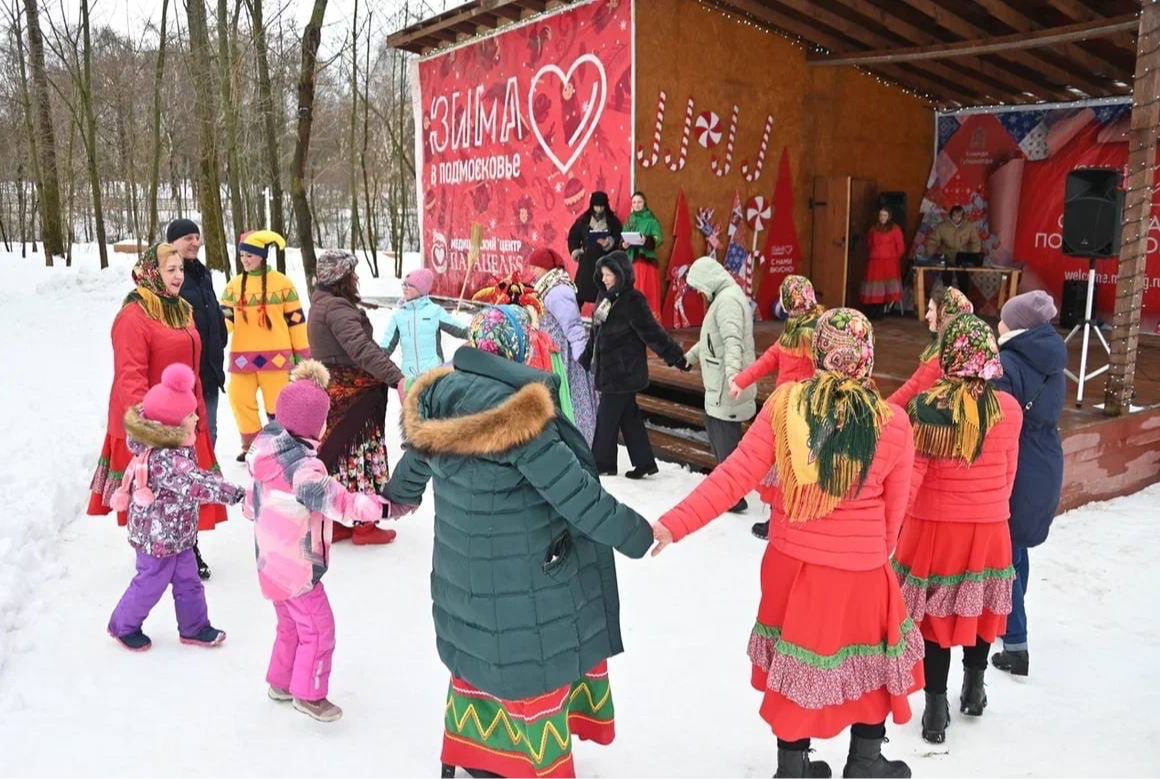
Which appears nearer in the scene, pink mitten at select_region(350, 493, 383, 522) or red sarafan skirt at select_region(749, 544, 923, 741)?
red sarafan skirt at select_region(749, 544, 923, 741)

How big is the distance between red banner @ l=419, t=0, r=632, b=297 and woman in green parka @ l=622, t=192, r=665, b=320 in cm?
33

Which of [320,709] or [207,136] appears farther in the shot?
[207,136]

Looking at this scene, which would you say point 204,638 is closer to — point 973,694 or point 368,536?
point 368,536

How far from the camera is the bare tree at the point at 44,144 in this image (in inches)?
782

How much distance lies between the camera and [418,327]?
537 cm

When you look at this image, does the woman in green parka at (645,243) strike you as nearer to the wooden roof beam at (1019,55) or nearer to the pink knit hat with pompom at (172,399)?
the wooden roof beam at (1019,55)

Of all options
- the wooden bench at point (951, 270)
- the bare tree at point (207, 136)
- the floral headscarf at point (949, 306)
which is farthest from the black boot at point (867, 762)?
the bare tree at point (207, 136)

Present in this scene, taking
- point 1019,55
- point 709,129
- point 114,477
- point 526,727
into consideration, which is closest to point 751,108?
point 709,129


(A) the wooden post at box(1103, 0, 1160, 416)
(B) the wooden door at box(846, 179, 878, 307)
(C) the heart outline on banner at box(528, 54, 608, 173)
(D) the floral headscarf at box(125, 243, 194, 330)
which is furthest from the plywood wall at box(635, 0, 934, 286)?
(D) the floral headscarf at box(125, 243, 194, 330)

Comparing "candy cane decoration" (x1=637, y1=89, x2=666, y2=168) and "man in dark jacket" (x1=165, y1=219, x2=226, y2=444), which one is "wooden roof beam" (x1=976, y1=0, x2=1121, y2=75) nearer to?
"candy cane decoration" (x1=637, y1=89, x2=666, y2=168)

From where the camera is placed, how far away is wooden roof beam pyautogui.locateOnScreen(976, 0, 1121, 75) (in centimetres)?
829

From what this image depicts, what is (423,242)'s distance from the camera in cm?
1363

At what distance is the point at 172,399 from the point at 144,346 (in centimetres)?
78

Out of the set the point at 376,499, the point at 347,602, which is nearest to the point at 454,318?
the point at 347,602
